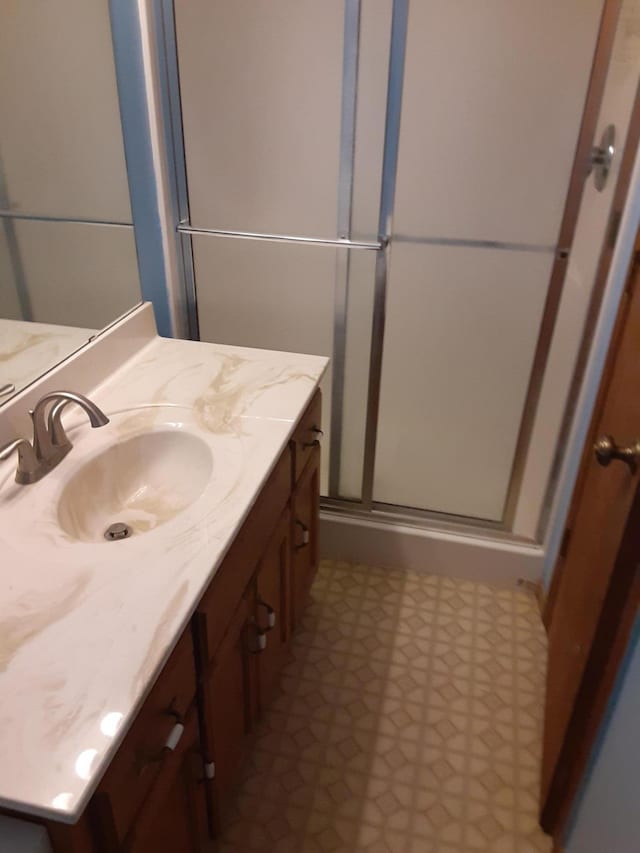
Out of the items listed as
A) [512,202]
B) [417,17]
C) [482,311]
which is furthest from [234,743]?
[417,17]

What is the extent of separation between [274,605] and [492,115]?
1306 mm

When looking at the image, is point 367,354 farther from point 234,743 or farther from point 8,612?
point 8,612

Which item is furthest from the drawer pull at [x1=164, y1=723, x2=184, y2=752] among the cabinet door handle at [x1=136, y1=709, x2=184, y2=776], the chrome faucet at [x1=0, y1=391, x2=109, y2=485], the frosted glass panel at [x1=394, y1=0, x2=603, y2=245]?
the frosted glass panel at [x1=394, y1=0, x2=603, y2=245]

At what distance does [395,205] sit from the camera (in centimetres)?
174

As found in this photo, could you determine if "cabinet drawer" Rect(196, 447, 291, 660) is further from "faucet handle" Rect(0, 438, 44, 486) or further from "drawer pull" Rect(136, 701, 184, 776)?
"faucet handle" Rect(0, 438, 44, 486)

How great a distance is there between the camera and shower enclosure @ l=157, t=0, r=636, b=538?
61.3 inches

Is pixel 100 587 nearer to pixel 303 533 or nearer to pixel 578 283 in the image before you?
pixel 303 533

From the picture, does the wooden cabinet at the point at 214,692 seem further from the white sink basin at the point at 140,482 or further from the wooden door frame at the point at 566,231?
the wooden door frame at the point at 566,231

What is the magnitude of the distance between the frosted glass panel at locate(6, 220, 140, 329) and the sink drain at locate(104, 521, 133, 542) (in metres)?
0.49

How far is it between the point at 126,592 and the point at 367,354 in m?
1.22

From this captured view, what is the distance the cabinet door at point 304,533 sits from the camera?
5.13 ft

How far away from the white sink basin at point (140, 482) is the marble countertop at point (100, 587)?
26 millimetres

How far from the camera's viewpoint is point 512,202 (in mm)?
1684

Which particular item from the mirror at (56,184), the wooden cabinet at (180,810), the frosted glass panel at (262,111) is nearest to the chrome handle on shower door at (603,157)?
the frosted glass panel at (262,111)
